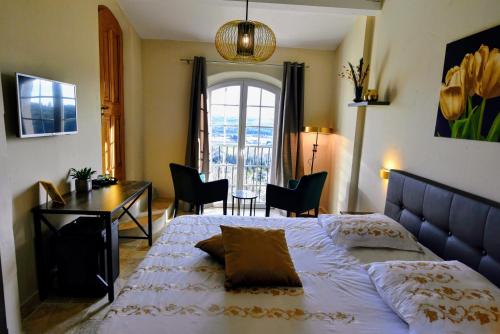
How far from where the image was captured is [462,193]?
1873 millimetres

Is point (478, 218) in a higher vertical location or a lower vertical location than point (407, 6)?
lower

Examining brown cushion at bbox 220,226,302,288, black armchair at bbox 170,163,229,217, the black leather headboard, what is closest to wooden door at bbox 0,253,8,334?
brown cushion at bbox 220,226,302,288

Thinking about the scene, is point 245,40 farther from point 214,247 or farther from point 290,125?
point 290,125

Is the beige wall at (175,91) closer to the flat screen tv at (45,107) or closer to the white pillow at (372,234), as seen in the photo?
the flat screen tv at (45,107)

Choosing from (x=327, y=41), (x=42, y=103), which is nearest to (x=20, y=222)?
(x=42, y=103)

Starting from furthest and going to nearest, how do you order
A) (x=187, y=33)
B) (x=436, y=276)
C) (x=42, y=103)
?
(x=187, y=33), (x=42, y=103), (x=436, y=276)

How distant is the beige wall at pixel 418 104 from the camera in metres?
1.84

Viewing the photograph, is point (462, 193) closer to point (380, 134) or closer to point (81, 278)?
point (380, 134)

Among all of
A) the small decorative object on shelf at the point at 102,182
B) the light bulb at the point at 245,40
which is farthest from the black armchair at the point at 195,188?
the light bulb at the point at 245,40

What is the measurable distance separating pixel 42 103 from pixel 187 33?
253 centimetres

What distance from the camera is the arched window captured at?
484cm

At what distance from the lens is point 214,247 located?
1.81 metres

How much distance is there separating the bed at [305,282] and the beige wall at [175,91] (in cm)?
255

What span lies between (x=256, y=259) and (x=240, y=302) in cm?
26
